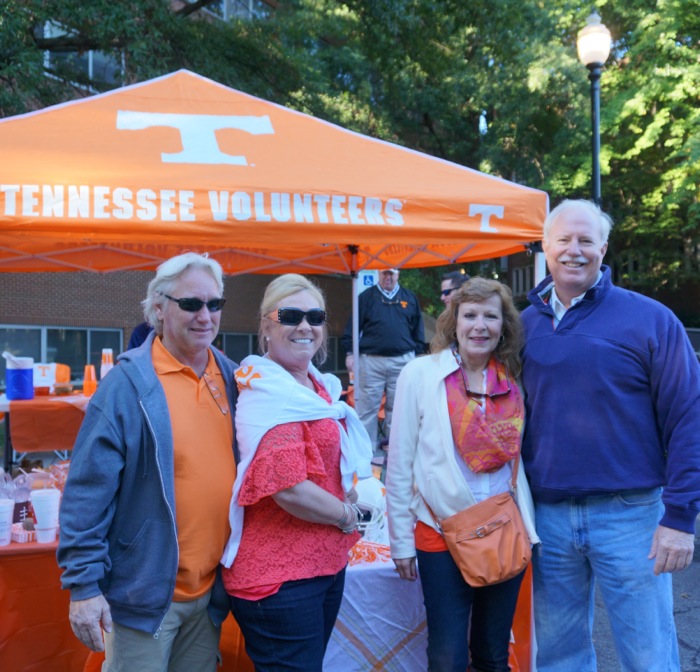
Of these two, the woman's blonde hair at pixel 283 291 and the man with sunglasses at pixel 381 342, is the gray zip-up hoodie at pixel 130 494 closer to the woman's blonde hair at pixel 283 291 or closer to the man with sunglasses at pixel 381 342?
the woman's blonde hair at pixel 283 291

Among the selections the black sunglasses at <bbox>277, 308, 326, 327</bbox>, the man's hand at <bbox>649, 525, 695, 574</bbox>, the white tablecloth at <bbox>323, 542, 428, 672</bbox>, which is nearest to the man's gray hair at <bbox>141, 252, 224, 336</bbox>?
the black sunglasses at <bbox>277, 308, 326, 327</bbox>

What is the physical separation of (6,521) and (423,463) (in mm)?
1788

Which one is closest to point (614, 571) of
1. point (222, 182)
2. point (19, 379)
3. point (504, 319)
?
point (504, 319)

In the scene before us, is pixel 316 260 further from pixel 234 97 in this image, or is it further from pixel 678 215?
pixel 678 215

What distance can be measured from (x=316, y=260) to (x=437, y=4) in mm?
8054

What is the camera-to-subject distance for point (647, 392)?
7.14 feet

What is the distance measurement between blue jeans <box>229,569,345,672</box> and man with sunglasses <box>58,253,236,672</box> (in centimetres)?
16

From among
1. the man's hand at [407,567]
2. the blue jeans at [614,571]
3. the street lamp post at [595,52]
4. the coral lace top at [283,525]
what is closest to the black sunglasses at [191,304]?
the coral lace top at [283,525]

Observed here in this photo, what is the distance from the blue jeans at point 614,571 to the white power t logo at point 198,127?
2291mm

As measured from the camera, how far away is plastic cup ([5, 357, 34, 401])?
179 inches

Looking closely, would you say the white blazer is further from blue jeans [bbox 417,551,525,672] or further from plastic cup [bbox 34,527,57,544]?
plastic cup [bbox 34,527,57,544]

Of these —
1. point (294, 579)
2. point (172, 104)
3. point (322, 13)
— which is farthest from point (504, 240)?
point (322, 13)

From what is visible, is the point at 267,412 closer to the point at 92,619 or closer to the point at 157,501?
the point at 157,501

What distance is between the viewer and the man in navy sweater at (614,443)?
2090 millimetres
